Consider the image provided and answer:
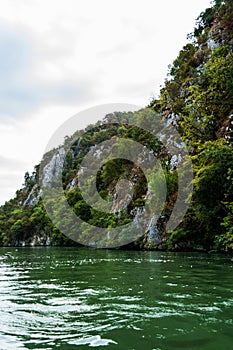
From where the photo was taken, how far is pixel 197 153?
31.4 meters

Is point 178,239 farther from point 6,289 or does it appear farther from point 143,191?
point 6,289

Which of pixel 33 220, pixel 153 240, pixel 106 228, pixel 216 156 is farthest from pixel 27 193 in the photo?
pixel 216 156

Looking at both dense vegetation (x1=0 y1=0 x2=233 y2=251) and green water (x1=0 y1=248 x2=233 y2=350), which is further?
dense vegetation (x1=0 y1=0 x2=233 y2=251)

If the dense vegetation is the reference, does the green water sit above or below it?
below

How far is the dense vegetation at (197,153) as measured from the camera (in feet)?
76.9

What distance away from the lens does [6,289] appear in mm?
10164

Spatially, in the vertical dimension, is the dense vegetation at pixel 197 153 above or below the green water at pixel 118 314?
above

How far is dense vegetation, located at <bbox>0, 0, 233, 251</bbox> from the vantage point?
76.9 feet

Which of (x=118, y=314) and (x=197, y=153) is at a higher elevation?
(x=197, y=153)

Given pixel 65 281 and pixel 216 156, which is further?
pixel 216 156

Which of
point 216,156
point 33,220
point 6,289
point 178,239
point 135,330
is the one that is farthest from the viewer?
point 33,220

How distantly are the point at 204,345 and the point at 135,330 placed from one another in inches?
46.9

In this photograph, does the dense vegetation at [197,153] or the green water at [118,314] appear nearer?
the green water at [118,314]

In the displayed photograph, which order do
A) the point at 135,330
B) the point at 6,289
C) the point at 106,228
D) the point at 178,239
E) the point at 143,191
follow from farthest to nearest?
the point at 106,228, the point at 143,191, the point at 178,239, the point at 6,289, the point at 135,330
